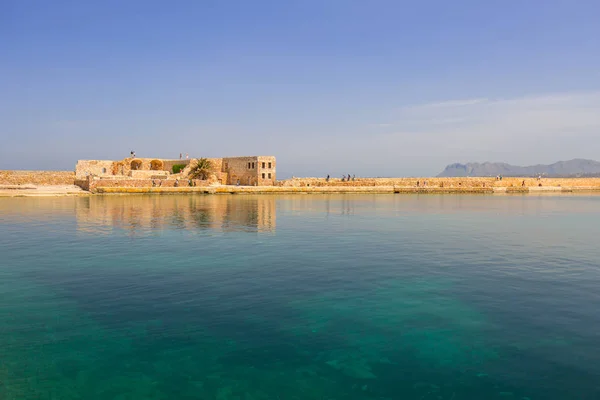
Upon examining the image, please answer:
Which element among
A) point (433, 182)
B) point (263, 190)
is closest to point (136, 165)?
point (263, 190)

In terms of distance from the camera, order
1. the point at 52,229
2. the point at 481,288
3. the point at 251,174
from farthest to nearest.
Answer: the point at 251,174, the point at 52,229, the point at 481,288

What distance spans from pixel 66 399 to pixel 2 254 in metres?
10.7

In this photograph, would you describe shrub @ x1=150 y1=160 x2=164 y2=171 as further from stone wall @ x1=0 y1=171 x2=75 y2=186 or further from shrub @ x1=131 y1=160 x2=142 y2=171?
stone wall @ x1=0 y1=171 x2=75 y2=186

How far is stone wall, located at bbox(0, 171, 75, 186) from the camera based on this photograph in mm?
54906

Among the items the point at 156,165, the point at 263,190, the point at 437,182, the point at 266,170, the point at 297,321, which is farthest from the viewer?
the point at 437,182

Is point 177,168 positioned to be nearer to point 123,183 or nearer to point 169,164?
point 169,164

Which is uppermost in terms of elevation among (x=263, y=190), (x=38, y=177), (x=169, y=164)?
(x=169, y=164)

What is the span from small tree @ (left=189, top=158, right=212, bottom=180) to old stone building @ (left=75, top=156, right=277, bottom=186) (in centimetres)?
38

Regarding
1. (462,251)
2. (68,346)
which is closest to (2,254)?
(68,346)

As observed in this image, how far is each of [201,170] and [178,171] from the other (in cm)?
407

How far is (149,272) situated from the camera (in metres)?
11.2

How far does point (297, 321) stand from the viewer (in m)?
7.58

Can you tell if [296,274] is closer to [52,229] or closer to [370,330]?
[370,330]

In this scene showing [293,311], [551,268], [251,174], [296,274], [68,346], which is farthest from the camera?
[251,174]
